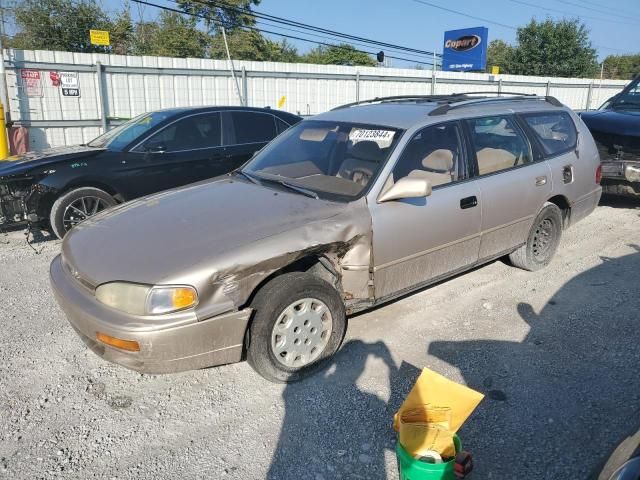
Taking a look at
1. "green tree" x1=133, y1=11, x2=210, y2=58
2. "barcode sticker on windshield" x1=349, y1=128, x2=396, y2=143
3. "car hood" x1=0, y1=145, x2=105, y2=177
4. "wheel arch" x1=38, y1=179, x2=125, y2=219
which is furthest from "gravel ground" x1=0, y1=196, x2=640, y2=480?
"green tree" x1=133, y1=11, x2=210, y2=58

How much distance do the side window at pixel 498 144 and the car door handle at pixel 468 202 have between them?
274mm

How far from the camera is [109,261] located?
2975 mm

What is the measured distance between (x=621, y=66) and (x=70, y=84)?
5783cm

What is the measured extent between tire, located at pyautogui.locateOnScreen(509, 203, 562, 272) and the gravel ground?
517 mm

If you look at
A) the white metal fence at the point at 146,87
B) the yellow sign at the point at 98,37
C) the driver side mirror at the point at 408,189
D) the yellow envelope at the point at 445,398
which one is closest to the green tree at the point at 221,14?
the white metal fence at the point at 146,87

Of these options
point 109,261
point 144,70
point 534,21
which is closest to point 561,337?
point 109,261

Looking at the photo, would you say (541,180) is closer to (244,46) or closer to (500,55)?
(244,46)

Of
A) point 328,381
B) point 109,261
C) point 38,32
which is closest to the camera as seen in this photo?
point 109,261

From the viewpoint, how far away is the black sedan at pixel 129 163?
18.8 feet

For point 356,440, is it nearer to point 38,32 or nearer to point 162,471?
point 162,471

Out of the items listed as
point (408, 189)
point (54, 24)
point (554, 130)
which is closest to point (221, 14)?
point (54, 24)

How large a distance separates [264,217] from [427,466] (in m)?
1.75

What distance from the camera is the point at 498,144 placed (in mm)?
4406

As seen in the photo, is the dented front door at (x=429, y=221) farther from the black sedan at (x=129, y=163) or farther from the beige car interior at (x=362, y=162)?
the black sedan at (x=129, y=163)
